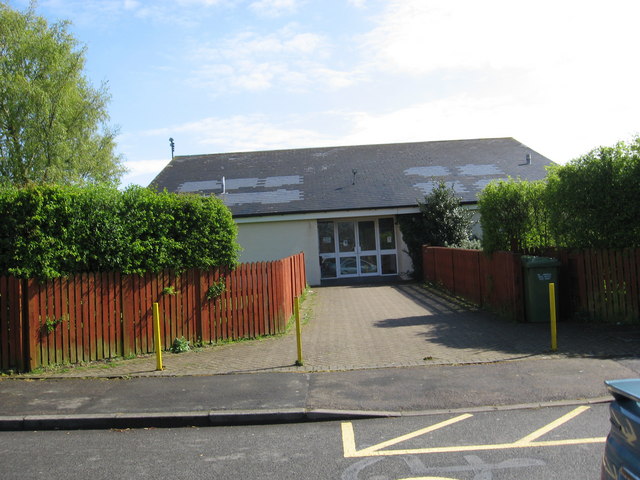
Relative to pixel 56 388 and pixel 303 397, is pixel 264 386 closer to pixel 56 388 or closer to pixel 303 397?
pixel 303 397

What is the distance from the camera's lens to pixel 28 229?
820 cm

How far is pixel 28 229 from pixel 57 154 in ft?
53.9

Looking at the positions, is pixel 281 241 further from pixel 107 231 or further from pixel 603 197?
pixel 603 197

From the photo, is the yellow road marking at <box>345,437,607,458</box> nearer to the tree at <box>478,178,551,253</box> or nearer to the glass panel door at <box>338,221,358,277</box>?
the tree at <box>478,178,551,253</box>

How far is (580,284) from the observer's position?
34.0 ft

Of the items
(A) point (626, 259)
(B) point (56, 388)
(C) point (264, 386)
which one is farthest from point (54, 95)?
(A) point (626, 259)

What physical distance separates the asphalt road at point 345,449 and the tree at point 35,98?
756 inches

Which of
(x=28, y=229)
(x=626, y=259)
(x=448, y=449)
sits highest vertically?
(x=28, y=229)

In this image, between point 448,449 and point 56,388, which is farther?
point 56,388

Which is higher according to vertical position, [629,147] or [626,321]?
[629,147]

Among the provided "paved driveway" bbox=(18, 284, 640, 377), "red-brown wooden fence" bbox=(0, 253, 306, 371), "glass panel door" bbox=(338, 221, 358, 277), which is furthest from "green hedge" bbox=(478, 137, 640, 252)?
"glass panel door" bbox=(338, 221, 358, 277)

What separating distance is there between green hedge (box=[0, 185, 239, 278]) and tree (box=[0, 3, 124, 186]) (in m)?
15.0

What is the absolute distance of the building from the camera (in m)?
21.1

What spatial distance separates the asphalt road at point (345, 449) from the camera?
14.6 feet
